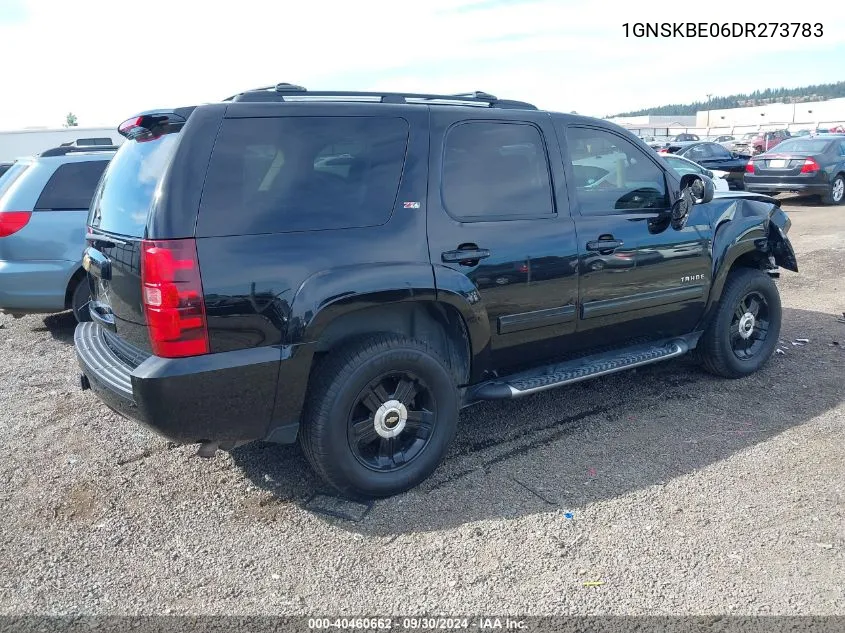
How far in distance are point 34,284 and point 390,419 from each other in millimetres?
4244

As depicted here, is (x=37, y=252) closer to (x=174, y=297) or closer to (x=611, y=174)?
(x=174, y=297)

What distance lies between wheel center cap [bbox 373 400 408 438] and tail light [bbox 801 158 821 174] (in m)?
14.9

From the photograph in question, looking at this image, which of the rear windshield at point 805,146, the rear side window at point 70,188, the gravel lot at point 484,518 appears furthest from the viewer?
the rear windshield at point 805,146

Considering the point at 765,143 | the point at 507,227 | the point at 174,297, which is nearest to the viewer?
the point at 174,297

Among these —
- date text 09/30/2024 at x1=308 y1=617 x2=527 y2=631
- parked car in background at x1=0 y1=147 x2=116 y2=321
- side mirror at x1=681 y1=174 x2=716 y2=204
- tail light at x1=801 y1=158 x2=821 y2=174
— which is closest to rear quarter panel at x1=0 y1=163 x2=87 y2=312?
parked car in background at x1=0 y1=147 x2=116 y2=321

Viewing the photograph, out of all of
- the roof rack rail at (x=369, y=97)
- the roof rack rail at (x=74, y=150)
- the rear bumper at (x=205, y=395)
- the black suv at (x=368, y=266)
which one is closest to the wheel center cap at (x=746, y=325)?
the black suv at (x=368, y=266)

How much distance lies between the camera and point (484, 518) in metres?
3.41

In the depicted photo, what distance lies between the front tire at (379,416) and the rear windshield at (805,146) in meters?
15.2

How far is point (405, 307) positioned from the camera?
3.67 meters

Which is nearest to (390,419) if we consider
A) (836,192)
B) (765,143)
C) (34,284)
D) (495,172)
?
(495,172)

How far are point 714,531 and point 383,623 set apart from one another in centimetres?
160

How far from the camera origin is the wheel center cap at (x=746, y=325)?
5207 mm

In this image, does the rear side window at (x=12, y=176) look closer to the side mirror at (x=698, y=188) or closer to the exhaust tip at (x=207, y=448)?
the exhaust tip at (x=207, y=448)

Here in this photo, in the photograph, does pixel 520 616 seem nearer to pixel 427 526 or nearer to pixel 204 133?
pixel 427 526
